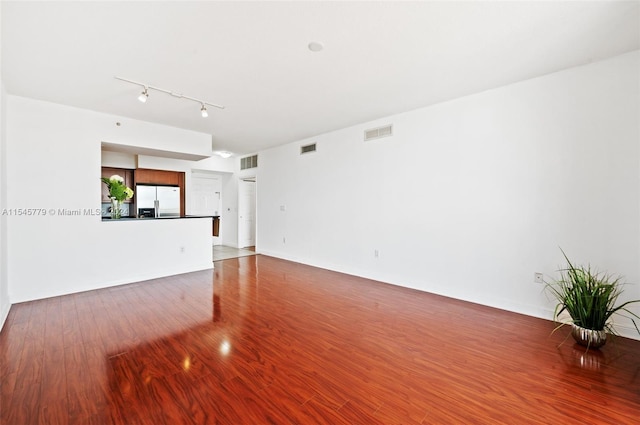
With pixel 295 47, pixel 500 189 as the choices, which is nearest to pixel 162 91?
pixel 295 47

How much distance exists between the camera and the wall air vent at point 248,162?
752 centimetres

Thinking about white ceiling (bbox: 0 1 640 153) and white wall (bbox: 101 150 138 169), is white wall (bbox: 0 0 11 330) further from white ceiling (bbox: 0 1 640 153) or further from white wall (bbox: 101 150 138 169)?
white wall (bbox: 101 150 138 169)

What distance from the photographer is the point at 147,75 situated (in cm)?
304

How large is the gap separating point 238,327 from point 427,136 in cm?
368

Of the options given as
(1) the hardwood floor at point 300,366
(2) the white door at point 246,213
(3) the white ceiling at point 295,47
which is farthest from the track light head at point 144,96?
(2) the white door at point 246,213

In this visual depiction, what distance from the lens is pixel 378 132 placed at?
15.4 feet

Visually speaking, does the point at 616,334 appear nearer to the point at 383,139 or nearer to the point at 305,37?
the point at 383,139

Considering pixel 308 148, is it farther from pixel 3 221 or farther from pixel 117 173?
pixel 3 221

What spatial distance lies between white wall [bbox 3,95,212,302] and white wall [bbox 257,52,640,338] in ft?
11.8

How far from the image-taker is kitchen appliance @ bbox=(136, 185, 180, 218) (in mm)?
6043

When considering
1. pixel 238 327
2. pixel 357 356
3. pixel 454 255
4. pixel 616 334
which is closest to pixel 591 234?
pixel 616 334

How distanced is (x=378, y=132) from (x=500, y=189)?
213 cm

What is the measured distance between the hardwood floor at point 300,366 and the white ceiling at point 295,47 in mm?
2780

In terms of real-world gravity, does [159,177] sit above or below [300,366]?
above
